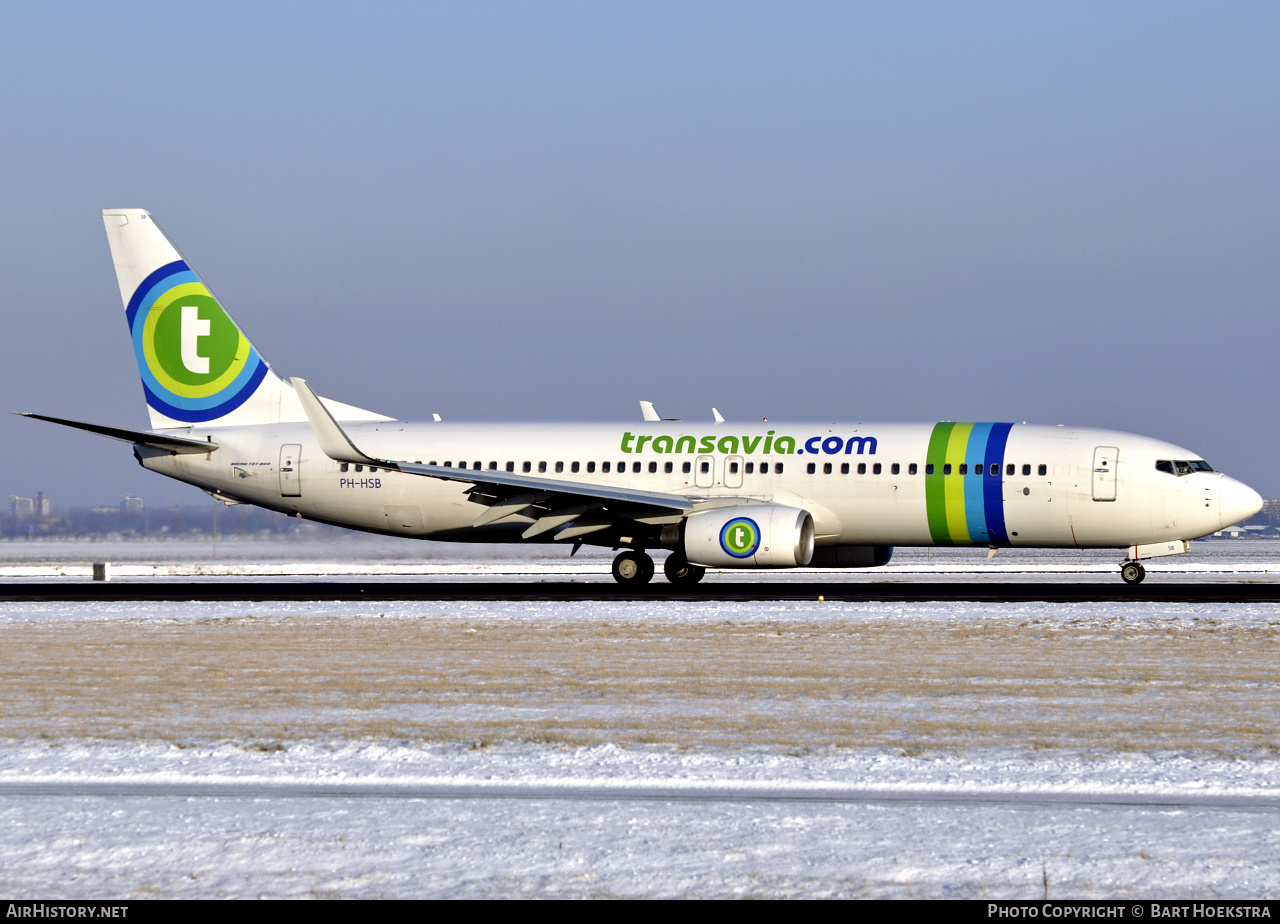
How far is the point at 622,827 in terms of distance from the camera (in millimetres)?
8297

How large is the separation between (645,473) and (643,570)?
2264 millimetres

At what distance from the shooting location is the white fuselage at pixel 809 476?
98.1 ft

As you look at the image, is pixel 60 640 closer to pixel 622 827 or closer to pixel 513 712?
pixel 513 712

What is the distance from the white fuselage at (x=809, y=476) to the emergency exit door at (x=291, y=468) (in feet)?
0.13

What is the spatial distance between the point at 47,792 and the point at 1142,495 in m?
24.7

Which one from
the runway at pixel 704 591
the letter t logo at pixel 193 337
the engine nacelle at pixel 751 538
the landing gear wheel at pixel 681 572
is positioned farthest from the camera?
the letter t logo at pixel 193 337

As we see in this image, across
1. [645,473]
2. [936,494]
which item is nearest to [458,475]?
[645,473]

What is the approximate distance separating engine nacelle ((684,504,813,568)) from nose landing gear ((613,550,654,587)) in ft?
7.68

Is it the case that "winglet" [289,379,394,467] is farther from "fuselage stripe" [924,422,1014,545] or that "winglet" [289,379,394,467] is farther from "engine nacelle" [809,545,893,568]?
"fuselage stripe" [924,422,1014,545]

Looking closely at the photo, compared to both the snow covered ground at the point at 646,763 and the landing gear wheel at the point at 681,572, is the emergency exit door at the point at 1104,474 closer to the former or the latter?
the landing gear wheel at the point at 681,572

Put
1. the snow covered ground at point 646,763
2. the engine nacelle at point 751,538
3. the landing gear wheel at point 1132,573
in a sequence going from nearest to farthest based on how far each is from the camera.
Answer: the snow covered ground at point 646,763 < the engine nacelle at point 751,538 < the landing gear wheel at point 1132,573

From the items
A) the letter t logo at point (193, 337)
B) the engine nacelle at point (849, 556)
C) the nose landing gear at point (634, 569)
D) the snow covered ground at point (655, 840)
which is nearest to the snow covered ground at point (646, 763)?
the snow covered ground at point (655, 840)

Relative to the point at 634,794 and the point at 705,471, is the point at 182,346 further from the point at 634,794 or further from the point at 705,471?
the point at 634,794

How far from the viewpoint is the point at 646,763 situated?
10.8m
